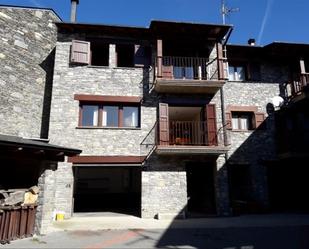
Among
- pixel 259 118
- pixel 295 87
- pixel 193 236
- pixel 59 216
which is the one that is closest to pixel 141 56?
pixel 259 118

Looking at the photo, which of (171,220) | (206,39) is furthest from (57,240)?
(206,39)

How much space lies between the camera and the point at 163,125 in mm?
13500

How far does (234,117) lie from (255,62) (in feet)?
11.5

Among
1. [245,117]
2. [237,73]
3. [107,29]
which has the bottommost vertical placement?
[245,117]

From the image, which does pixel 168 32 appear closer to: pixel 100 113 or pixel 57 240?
pixel 100 113

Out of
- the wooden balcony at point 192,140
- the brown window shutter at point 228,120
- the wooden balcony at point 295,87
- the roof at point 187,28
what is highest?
the roof at point 187,28

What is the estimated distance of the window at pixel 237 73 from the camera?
1580 cm

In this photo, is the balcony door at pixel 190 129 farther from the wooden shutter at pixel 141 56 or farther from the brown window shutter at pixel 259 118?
the brown window shutter at pixel 259 118

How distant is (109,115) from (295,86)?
10.1 m

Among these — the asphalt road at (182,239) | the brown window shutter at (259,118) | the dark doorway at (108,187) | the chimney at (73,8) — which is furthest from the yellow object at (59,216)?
the brown window shutter at (259,118)

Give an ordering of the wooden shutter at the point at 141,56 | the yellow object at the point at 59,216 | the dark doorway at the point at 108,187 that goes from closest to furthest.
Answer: the yellow object at the point at 59,216
the wooden shutter at the point at 141,56
the dark doorway at the point at 108,187

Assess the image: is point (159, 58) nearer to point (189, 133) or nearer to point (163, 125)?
point (163, 125)

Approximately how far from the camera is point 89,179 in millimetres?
19359

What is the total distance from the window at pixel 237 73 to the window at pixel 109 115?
5.65 metres
